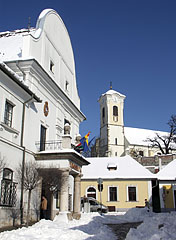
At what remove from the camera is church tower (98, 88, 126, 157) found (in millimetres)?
74250

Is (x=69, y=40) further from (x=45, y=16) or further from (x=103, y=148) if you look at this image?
(x=103, y=148)

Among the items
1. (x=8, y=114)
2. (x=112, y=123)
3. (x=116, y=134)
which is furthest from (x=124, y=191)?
(x=112, y=123)

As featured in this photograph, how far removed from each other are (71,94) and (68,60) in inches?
119

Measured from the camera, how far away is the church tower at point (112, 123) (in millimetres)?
74250

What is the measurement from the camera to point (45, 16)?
22.3 metres

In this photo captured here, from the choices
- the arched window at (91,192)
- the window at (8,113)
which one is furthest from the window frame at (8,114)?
the arched window at (91,192)

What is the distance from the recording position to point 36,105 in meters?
18.9

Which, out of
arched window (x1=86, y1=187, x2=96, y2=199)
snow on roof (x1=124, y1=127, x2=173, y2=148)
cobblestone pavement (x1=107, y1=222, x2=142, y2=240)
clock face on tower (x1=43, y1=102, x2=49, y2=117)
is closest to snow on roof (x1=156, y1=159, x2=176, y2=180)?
arched window (x1=86, y1=187, x2=96, y2=199)

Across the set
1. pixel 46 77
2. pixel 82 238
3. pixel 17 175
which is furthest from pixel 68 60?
pixel 82 238

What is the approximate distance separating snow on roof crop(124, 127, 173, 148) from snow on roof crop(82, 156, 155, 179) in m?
37.5

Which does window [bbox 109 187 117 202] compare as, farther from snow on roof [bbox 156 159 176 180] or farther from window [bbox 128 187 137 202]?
snow on roof [bbox 156 159 176 180]

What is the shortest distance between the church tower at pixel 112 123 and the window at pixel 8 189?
58231 millimetres

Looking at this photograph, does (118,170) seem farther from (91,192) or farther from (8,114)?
(8,114)

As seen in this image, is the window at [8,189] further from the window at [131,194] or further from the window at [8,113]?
the window at [131,194]
